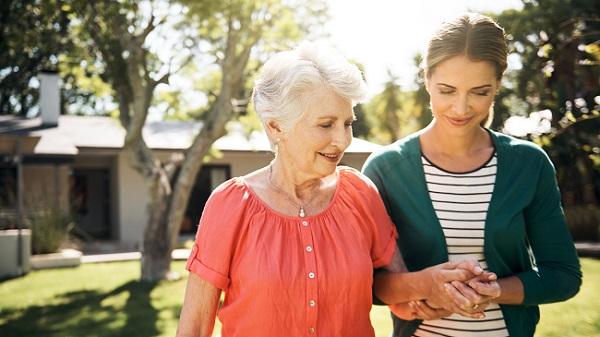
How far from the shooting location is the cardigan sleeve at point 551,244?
2.07 m

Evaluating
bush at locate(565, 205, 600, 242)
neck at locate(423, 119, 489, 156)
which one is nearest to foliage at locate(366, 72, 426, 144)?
bush at locate(565, 205, 600, 242)

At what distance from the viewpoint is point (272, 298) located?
1.83 meters

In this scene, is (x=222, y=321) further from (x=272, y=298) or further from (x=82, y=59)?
(x=82, y=59)

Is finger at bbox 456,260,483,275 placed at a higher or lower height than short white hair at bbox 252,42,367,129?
lower

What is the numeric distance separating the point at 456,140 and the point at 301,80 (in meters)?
0.67

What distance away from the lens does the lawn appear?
712 cm

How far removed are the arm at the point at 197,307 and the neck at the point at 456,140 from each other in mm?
976

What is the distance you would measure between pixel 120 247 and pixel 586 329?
13.7m

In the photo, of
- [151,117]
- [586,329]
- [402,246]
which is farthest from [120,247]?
[402,246]

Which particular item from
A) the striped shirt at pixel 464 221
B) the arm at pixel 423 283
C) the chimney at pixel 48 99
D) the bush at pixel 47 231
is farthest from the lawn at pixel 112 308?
the chimney at pixel 48 99

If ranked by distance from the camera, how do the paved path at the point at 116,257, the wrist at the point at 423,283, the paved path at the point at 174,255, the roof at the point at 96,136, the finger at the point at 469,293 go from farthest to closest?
the roof at the point at 96,136 < the paved path at the point at 116,257 < the paved path at the point at 174,255 < the wrist at the point at 423,283 < the finger at the point at 469,293

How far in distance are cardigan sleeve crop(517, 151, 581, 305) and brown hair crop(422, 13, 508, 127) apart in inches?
17.5

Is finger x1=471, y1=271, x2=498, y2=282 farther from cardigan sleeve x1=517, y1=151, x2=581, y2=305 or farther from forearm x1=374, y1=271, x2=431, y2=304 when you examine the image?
cardigan sleeve x1=517, y1=151, x2=581, y2=305

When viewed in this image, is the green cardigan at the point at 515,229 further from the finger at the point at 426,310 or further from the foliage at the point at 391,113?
the foliage at the point at 391,113
